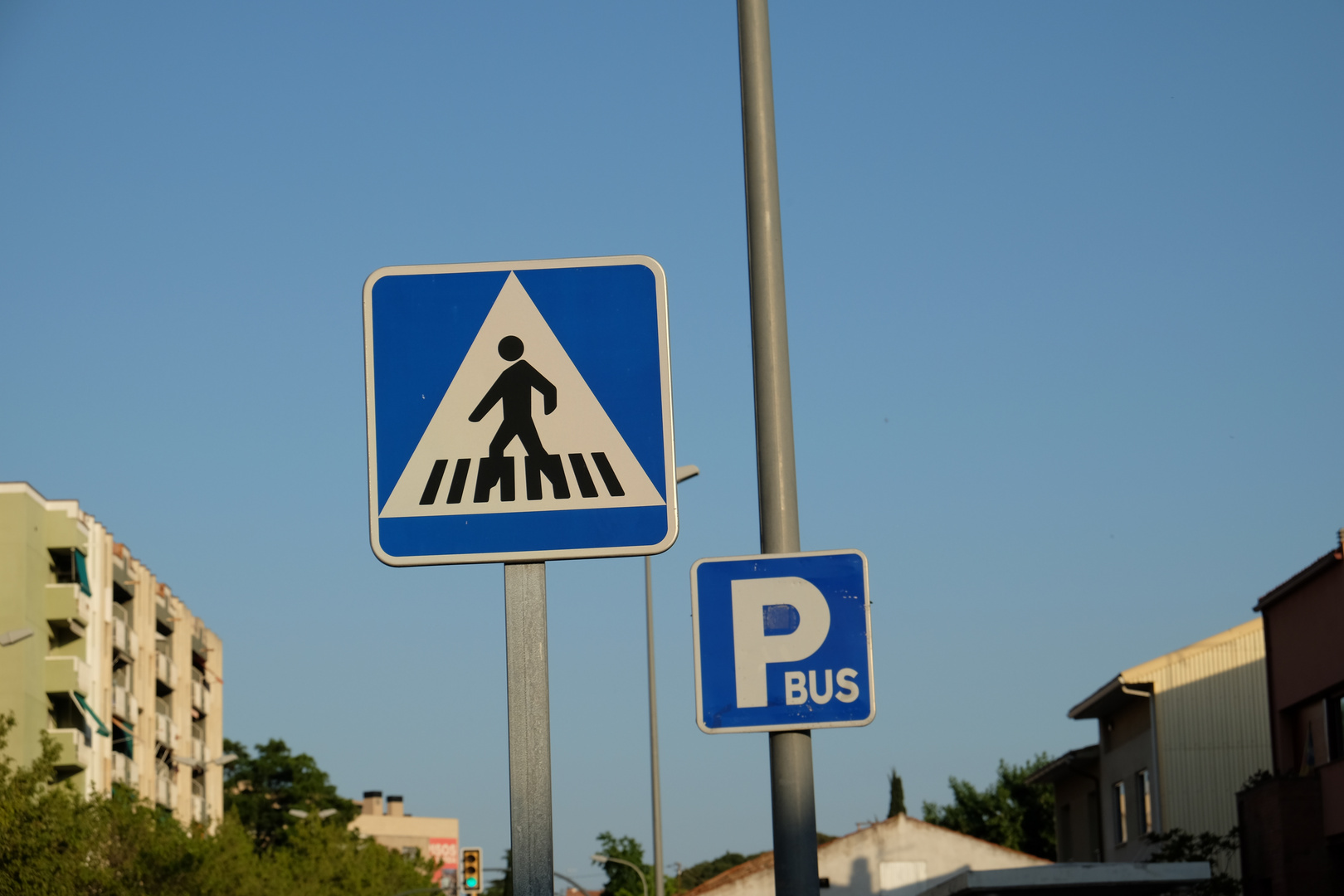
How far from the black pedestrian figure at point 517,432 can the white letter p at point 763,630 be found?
1.92 metres

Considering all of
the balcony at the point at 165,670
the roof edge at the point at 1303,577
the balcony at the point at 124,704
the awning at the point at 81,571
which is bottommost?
the roof edge at the point at 1303,577

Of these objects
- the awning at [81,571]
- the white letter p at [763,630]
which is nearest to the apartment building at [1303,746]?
the white letter p at [763,630]

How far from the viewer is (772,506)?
594cm

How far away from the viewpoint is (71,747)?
5819 centimetres

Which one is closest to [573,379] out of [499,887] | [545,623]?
[545,623]

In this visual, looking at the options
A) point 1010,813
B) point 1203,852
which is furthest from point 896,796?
point 1203,852

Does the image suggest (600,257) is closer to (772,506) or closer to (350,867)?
(772,506)

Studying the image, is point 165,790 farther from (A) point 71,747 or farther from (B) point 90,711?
(A) point 71,747

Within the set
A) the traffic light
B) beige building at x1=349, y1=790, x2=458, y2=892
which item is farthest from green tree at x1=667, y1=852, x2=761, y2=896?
the traffic light

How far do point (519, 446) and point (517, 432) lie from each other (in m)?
0.03

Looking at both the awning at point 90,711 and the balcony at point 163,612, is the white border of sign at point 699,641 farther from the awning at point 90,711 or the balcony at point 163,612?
the balcony at point 163,612

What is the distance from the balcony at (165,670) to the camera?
7269 centimetres

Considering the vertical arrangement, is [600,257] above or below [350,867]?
above

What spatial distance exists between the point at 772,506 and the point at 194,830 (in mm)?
49259
